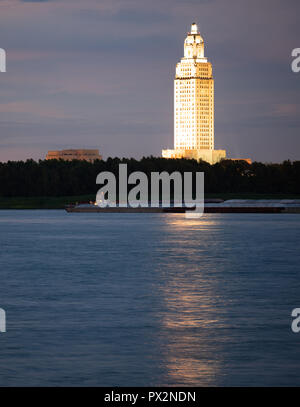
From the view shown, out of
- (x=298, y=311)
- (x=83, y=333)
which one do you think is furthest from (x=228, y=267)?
(x=83, y=333)

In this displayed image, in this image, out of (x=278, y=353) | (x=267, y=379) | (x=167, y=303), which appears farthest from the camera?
(x=167, y=303)

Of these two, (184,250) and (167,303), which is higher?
(184,250)

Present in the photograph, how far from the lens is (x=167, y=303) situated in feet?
124

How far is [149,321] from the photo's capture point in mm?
32219

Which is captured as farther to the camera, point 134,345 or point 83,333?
point 83,333

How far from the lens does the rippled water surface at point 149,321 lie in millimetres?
23609

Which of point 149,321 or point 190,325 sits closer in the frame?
point 190,325

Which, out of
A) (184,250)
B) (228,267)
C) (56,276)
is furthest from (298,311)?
(184,250)

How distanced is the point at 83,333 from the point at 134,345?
2.71 m

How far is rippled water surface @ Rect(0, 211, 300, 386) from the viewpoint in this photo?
77.5ft

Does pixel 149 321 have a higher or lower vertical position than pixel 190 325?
higher

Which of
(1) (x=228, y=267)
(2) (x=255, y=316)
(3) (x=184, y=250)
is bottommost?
(2) (x=255, y=316)
